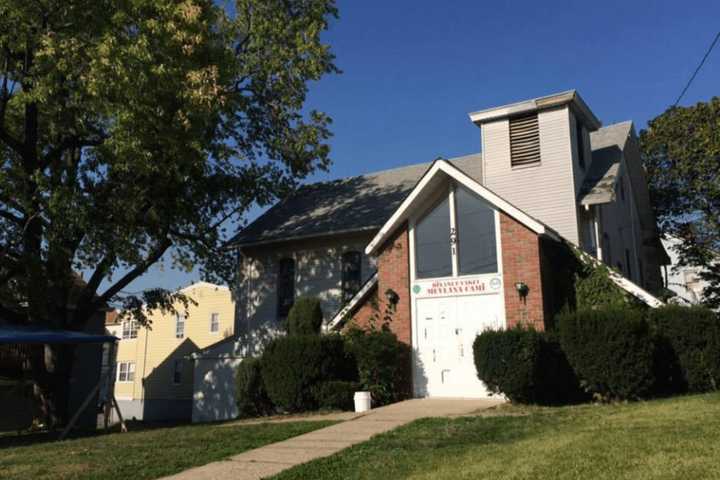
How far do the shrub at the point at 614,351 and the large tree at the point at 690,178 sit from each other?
1502cm

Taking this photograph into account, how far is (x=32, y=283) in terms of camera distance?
1828cm

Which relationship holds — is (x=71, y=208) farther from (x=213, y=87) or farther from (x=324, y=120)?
(x=324, y=120)

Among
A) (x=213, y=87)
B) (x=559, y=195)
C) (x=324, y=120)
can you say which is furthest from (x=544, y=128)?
(x=213, y=87)

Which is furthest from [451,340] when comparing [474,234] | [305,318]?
[305,318]

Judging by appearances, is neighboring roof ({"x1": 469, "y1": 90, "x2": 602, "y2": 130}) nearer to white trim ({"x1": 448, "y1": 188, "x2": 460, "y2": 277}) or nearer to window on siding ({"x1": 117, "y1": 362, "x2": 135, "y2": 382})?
white trim ({"x1": 448, "y1": 188, "x2": 460, "y2": 277})

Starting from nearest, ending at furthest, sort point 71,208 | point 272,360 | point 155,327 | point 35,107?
1. point 272,360
2. point 71,208
3. point 35,107
4. point 155,327

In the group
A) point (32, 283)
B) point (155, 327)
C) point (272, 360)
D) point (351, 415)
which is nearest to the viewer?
point (351, 415)

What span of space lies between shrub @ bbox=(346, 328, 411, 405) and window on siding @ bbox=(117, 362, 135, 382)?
2885cm

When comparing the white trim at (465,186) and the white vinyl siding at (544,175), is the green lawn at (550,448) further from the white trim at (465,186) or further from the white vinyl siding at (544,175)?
the white vinyl siding at (544,175)

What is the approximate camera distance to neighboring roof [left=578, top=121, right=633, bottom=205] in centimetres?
1783

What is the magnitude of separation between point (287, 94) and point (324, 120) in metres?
1.58

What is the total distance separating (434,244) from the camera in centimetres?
1689

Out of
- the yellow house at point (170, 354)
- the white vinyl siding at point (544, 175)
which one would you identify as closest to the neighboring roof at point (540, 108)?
the white vinyl siding at point (544, 175)

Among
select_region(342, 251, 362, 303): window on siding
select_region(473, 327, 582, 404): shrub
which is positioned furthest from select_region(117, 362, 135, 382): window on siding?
select_region(473, 327, 582, 404): shrub
